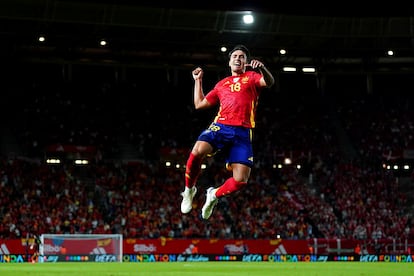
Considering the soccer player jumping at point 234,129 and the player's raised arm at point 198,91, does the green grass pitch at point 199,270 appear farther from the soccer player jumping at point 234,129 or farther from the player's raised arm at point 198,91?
the player's raised arm at point 198,91

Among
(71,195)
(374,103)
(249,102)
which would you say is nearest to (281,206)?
(71,195)

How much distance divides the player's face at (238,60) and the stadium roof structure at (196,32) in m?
28.7

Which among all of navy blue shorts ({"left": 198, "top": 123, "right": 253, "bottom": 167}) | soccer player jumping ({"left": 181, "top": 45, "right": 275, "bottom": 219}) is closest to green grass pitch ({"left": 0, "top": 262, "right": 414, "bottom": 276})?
soccer player jumping ({"left": 181, "top": 45, "right": 275, "bottom": 219})

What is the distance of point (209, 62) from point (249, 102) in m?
40.4

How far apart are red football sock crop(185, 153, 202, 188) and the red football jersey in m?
0.71

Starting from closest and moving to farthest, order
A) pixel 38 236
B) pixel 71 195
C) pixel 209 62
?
1. pixel 38 236
2. pixel 71 195
3. pixel 209 62

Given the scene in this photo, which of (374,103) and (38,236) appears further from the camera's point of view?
(374,103)

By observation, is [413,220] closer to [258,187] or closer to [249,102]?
[258,187]

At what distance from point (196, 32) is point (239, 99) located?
33860mm

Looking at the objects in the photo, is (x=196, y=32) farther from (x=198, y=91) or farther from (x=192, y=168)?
(x=192, y=168)

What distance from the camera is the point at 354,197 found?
46719mm

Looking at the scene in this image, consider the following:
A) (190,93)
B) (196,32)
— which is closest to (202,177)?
(196,32)

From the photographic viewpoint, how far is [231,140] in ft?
42.1

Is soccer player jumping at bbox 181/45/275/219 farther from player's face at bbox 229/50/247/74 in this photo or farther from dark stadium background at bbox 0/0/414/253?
dark stadium background at bbox 0/0/414/253
